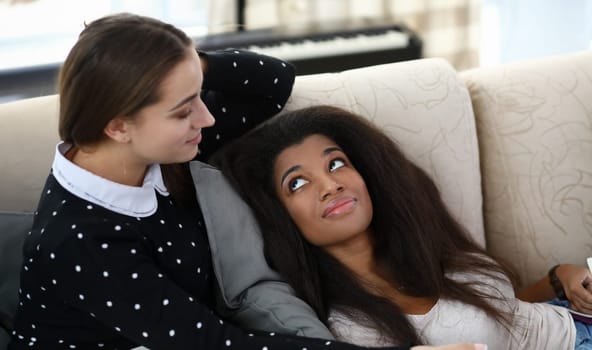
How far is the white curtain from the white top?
1564 millimetres

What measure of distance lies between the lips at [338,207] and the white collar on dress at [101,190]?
329 millimetres

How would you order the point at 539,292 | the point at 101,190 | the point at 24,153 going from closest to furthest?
1. the point at 101,190
2. the point at 24,153
3. the point at 539,292

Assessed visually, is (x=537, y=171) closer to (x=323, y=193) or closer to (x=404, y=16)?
(x=323, y=193)

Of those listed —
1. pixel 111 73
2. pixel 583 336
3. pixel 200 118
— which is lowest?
pixel 583 336

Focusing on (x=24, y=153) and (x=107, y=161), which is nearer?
(x=107, y=161)

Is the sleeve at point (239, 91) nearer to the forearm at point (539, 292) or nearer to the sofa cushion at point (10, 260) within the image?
the sofa cushion at point (10, 260)

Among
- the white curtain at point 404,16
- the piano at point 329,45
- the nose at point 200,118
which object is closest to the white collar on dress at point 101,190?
the nose at point 200,118

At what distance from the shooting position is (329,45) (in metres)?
2.73

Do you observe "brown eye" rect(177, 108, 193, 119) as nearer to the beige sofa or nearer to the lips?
the lips

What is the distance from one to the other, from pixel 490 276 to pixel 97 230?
78cm

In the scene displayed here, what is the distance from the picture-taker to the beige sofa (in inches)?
70.9

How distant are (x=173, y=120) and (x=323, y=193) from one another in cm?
37

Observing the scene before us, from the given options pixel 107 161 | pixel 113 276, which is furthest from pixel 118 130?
pixel 113 276

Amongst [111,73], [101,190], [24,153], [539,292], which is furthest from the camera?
[539,292]
